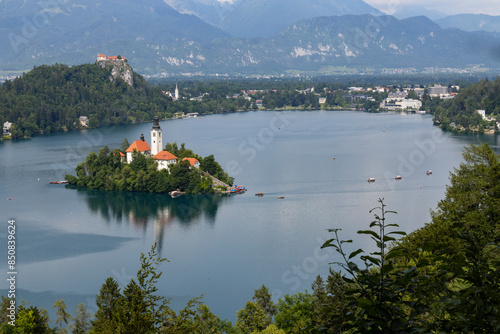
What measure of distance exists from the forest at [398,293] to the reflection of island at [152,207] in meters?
7.68

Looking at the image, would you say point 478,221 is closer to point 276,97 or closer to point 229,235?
point 229,235

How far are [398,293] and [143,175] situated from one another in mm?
18270

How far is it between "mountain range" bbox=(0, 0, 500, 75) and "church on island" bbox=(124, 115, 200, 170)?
163ft

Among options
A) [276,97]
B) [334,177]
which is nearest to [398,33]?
[276,97]

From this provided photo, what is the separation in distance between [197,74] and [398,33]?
104ft

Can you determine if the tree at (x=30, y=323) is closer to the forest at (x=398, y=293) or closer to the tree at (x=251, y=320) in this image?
the forest at (x=398, y=293)

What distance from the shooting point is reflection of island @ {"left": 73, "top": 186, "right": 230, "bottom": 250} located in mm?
16609

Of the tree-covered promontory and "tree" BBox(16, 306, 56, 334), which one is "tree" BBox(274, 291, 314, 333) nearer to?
"tree" BBox(16, 306, 56, 334)

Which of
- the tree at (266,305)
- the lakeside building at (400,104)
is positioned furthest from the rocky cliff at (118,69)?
the tree at (266,305)

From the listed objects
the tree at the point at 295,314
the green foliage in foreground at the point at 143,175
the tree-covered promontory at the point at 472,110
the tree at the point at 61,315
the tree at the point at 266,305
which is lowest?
the tree at the point at 61,315

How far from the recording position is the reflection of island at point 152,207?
1661 cm

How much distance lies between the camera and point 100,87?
150ft

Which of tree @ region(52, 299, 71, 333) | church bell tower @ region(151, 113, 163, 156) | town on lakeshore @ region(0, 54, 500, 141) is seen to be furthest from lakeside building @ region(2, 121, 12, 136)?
tree @ region(52, 299, 71, 333)

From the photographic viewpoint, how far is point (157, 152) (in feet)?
68.3
